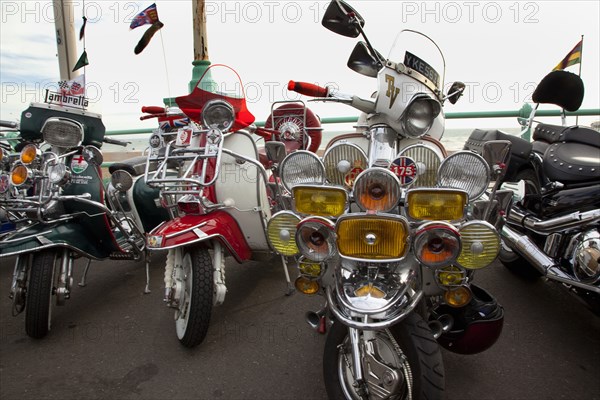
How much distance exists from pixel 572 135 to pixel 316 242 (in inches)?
77.9

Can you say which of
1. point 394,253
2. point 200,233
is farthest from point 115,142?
point 394,253

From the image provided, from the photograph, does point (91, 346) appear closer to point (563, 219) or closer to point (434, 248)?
point (434, 248)

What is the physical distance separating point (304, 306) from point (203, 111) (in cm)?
151

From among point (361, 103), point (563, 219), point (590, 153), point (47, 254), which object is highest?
point (361, 103)

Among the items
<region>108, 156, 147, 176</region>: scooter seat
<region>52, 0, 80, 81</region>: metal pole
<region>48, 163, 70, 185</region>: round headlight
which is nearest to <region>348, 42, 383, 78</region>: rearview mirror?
<region>108, 156, 147, 176</region>: scooter seat

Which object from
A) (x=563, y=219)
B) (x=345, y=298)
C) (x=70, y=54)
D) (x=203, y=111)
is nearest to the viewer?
(x=345, y=298)

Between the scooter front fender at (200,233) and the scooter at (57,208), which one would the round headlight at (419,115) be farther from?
the scooter at (57,208)

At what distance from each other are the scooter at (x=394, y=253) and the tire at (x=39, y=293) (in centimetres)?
160

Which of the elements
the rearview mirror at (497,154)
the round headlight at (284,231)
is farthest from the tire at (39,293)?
the rearview mirror at (497,154)

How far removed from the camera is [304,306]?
2.89m

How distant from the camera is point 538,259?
223 cm

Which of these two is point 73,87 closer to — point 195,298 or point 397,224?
point 195,298

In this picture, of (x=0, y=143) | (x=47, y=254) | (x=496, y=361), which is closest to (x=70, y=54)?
(x=0, y=143)

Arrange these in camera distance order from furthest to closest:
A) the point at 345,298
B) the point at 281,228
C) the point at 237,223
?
the point at 237,223
the point at 281,228
the point at 345,298
